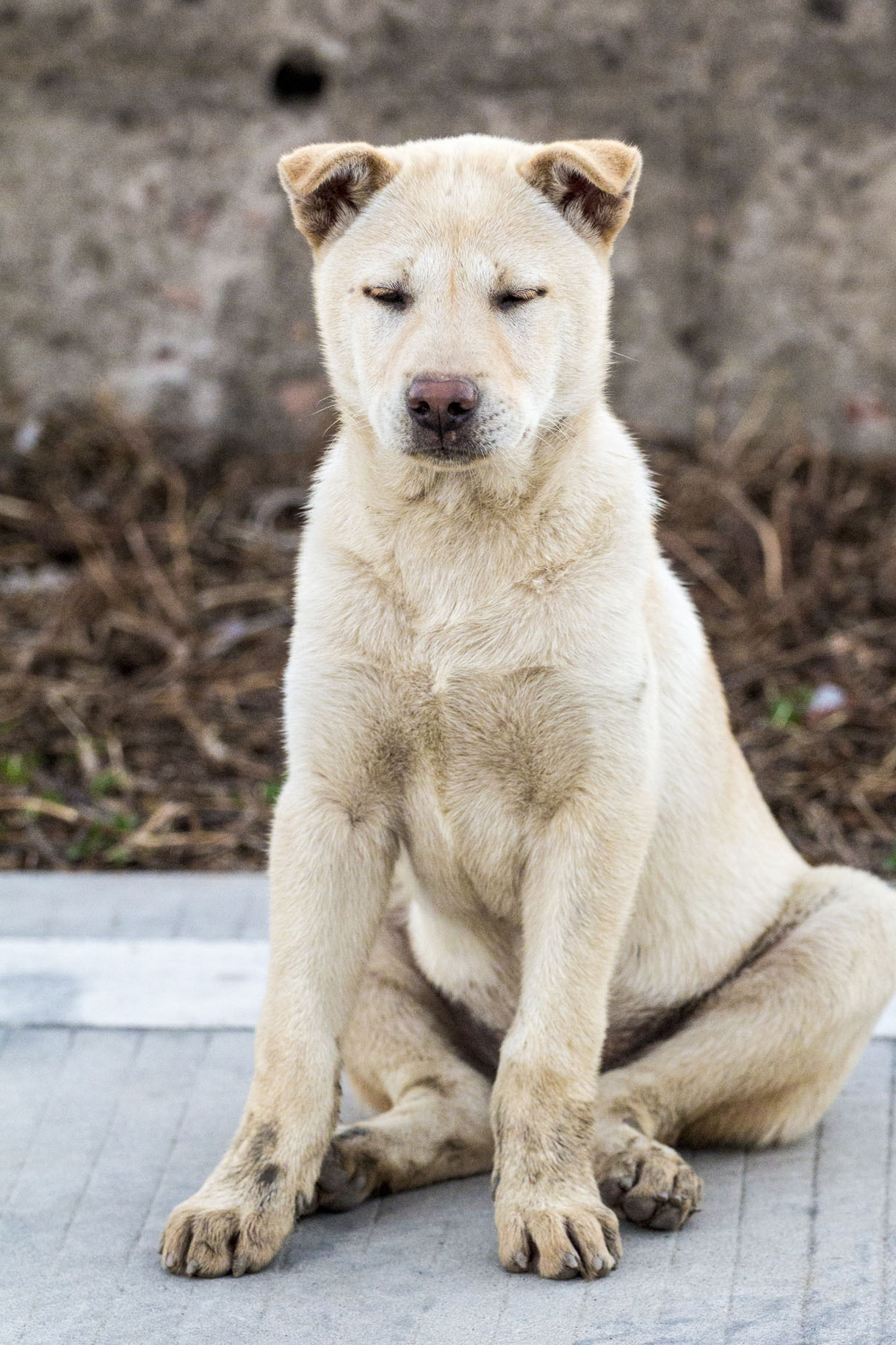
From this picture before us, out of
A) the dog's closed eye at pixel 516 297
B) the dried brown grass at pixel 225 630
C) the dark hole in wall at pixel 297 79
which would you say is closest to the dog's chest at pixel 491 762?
the dog's closed eye at pixel 516 297

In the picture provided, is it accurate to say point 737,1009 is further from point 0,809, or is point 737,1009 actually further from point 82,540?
point 82,540

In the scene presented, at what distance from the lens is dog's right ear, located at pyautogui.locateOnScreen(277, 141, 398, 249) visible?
2.90 m

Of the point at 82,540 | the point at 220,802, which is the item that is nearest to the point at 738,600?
Answer: the point at 220,802

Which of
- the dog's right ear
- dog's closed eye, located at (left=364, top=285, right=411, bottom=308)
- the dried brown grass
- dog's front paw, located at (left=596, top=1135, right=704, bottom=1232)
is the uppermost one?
the dog's right ear

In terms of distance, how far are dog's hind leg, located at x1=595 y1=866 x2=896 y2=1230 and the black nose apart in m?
1.21

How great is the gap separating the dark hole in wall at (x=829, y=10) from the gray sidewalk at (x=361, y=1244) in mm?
4108

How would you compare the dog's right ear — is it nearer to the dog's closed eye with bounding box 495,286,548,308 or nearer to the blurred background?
the dog's closed eye with bounding box 495,286,548,308

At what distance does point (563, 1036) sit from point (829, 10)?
468 centimetres

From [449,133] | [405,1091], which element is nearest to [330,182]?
[405,1091]

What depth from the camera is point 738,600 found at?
18.8 ft

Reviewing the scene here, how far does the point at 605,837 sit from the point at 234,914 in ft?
4.94

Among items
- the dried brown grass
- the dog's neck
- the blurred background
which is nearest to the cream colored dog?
the dog's neck

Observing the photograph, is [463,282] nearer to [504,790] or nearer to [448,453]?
[448,453]

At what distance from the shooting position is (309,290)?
637 cm
